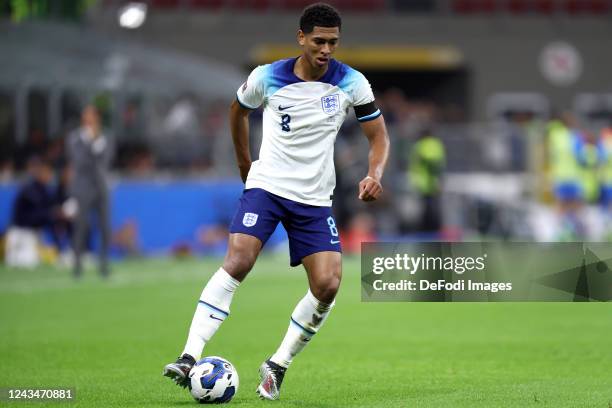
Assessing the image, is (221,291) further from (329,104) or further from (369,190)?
(329,104)

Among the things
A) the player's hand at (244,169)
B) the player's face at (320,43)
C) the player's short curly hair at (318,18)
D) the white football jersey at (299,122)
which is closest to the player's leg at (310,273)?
the white football jersey at (299,122)

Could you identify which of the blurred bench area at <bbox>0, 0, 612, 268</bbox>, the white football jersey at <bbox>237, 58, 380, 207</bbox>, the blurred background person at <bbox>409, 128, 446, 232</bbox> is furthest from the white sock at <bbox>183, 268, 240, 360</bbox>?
the blurred background person at <bbox>409, 128, 446, 232</bbox>

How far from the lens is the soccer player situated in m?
8.34

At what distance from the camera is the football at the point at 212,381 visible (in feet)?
26.5

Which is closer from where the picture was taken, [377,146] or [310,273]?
[310,273]

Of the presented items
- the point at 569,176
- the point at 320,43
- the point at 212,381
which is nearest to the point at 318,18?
the point at 320,43

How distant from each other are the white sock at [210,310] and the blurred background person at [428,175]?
19289mm

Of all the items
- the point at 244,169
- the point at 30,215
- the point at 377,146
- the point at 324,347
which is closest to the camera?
the point at 377,146

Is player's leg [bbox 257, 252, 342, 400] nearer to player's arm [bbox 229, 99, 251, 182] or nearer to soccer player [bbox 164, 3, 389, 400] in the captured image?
soccer player [bbox 164, 3, 389, 400]

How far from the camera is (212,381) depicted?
8086 mm

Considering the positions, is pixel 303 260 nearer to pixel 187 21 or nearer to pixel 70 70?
pixel 70 70

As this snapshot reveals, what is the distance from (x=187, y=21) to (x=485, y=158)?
12976mm

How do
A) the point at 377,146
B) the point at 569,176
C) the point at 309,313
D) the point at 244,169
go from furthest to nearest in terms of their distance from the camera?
1. the point at 569,176
2. the point at 244,169
3. the point at 377,146
4. the point at 309,313

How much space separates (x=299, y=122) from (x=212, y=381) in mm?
1591
